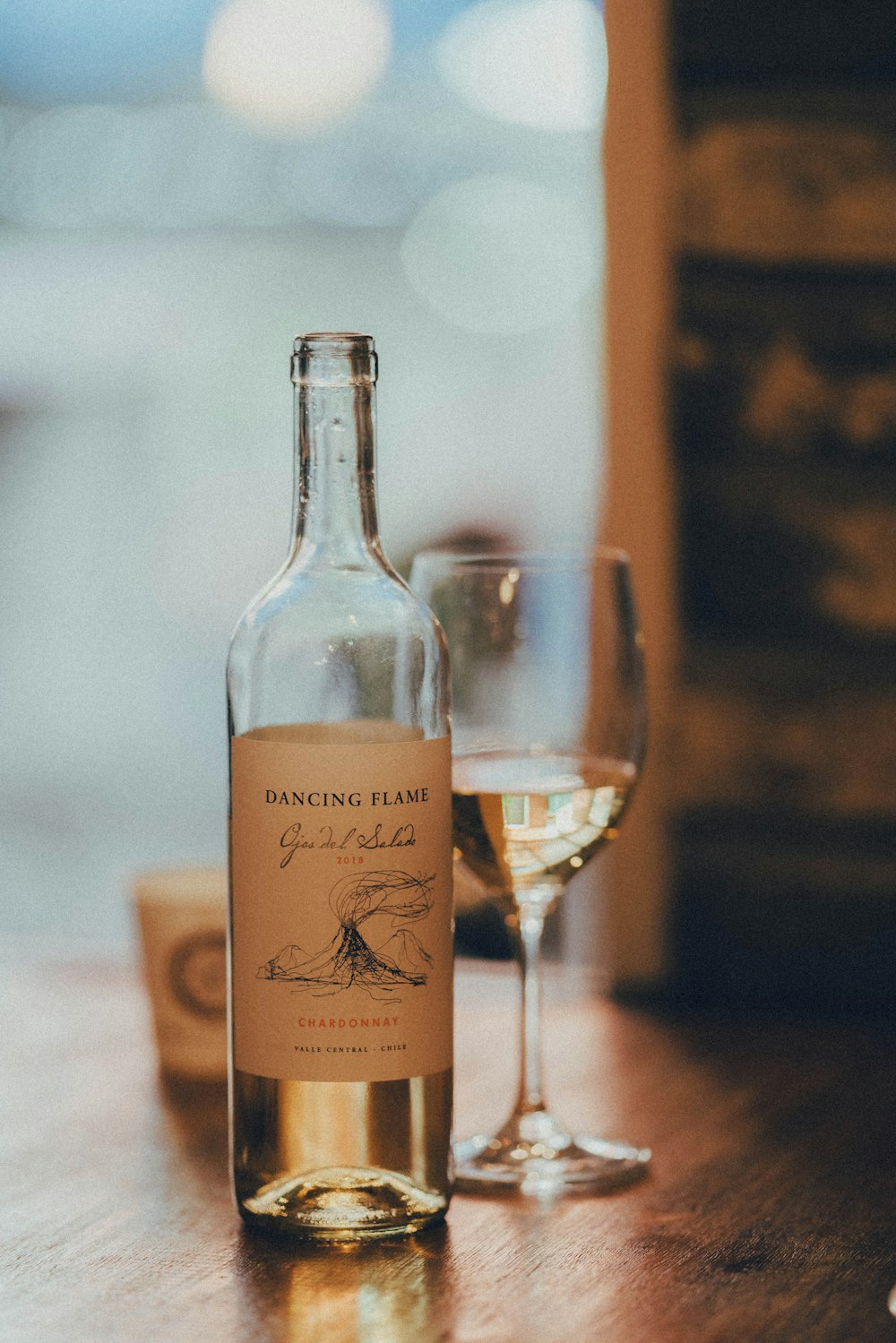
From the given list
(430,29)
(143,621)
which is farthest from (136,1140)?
(143,621)

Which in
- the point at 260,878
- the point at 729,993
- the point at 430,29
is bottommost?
the point at 729,993

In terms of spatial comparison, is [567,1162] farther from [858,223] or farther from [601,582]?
[858,223]

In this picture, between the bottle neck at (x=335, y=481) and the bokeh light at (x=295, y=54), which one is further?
the bokeh light at (x=295, y=54)

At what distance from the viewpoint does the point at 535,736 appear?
2.68ft

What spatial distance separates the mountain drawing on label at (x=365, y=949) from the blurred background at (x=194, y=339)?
1.81 metres

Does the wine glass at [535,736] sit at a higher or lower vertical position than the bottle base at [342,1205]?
higher

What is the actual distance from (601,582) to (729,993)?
645mm

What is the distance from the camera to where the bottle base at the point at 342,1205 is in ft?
2.18

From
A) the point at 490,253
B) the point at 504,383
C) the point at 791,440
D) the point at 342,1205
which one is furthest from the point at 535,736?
the point at 504,383

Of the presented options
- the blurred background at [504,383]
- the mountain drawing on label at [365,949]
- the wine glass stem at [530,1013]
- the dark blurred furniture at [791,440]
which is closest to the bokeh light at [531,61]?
the blurred background at [504,383]

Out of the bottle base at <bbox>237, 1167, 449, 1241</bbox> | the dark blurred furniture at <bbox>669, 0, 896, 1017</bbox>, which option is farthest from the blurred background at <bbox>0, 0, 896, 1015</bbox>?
the bottle base at <bbox>237, 1167, 449, 1241</bbox>

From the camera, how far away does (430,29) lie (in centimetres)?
312

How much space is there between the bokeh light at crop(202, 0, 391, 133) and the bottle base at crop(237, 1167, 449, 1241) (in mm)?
1886

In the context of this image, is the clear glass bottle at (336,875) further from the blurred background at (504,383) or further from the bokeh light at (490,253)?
the bokeh light at (490,253)
